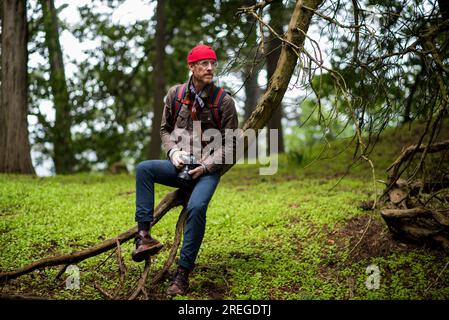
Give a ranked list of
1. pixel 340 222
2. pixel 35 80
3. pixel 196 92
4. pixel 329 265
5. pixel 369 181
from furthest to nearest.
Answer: pixel 35 80 → pixel 369 181 → pixel 340 222 → pixel 329 265 → pixel 196 92

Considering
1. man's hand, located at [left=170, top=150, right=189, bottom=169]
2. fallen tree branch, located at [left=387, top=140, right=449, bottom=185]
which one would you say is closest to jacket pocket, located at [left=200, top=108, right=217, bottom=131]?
man's hand, located at [left=170, top=150, right=189, bottom=169]


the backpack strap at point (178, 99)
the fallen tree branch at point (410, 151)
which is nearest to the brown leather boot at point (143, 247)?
the backpack strap at point (178, 99)

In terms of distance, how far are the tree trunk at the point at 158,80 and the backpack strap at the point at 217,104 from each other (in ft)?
25.2

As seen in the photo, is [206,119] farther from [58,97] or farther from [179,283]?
[58,97]

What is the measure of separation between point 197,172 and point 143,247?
34.2 inches

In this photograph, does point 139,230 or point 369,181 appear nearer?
point 139,230

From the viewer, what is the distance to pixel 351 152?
1256cm
